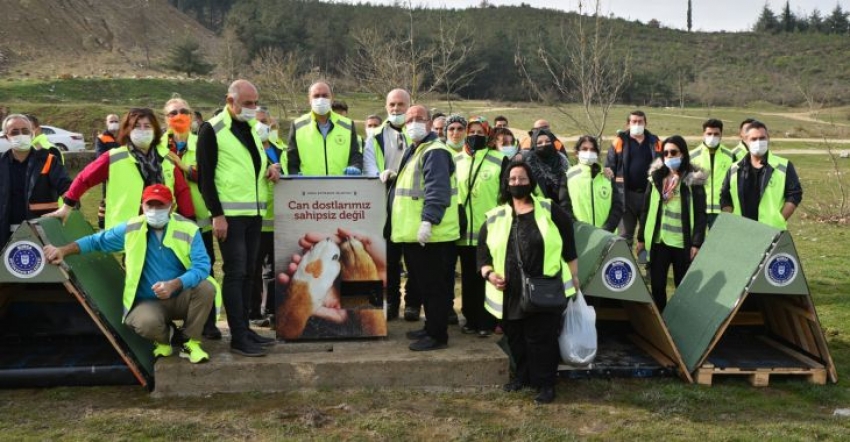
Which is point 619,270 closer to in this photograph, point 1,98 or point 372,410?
point 372,410

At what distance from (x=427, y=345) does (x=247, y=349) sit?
4.73ft

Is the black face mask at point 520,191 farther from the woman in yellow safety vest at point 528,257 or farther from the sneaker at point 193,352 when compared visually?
the sneaker at point 193,352

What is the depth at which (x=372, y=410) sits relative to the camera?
5.17 m

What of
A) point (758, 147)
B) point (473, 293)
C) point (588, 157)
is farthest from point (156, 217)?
point (758, 147)

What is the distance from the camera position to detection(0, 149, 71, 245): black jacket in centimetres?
676

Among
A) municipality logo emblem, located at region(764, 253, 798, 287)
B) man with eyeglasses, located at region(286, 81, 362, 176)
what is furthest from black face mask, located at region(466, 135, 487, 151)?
municipality logo emblem, located at region(764, 253, 798, 287)

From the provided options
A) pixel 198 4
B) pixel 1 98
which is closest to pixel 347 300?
pixel 1 98

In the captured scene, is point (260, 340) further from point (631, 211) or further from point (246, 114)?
point (631, 211)

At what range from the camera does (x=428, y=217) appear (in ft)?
18.5

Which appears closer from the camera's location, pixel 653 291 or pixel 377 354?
pixel 377 354

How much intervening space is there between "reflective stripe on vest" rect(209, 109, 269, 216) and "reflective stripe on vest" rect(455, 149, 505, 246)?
1.82 meters

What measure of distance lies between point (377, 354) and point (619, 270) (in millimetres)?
2039

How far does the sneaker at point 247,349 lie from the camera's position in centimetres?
567

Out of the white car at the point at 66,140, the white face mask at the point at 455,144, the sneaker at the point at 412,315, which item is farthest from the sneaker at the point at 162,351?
the white car at the point at 66,140
